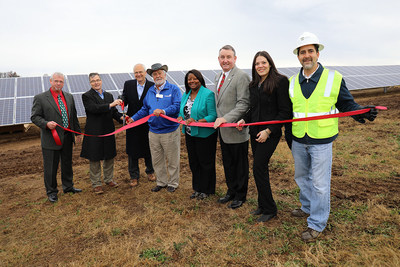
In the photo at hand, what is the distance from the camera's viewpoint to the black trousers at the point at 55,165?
15.6 ft

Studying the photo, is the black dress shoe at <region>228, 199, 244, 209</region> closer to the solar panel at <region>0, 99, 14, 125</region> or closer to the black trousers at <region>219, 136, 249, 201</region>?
the black trousers at <region>219, 136, 249, 201</region>

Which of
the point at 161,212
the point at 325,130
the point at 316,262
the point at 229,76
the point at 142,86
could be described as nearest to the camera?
the point at 316,262

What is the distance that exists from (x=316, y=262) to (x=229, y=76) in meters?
2.49

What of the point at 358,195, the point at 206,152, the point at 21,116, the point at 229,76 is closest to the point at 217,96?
the point at 229,76

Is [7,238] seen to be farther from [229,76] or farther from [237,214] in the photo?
[229,76]

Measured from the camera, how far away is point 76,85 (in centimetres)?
1339

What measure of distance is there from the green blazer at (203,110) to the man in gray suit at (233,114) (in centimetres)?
12

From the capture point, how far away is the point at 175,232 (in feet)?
11.7

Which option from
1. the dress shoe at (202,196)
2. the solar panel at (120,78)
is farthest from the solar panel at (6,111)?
the dress shoe at (202,196)

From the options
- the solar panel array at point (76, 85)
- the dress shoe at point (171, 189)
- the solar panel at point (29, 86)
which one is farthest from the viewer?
the solar panel at point (29, 86)

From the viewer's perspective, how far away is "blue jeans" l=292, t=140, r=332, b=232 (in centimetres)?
297

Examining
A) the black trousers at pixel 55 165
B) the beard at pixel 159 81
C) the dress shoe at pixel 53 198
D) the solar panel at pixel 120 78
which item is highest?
the solar panel at pixel 120 78

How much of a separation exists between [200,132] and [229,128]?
542 mm

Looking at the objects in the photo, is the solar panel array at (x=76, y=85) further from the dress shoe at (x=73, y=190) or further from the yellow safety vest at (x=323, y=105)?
the yellow safety vest at (x=323, y=105)
